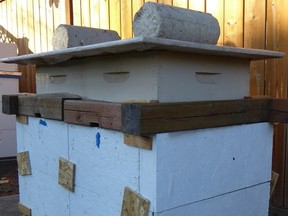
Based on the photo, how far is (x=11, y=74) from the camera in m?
3.94

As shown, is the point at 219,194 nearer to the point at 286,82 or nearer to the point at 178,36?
the point at 178,36

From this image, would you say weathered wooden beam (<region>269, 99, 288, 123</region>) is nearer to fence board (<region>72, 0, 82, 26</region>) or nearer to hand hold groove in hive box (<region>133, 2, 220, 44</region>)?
hand hold groove in hive box (<region>133, 2, 220, 44</region>)

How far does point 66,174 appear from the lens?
1.49m

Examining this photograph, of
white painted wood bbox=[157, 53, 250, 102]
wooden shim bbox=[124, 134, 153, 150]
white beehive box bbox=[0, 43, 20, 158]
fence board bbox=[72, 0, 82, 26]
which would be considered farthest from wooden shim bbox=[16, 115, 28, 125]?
white beehive box bbox=[0, 43, 20, 158]

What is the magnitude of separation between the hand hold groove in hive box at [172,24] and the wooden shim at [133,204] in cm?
56

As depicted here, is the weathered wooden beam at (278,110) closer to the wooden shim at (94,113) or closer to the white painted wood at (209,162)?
the white painted wood at (209,162)

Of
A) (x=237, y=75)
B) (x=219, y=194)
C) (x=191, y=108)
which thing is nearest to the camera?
(x=191, y=108)

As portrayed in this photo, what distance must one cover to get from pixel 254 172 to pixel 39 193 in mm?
1076

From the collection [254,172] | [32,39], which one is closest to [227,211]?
[254,172]

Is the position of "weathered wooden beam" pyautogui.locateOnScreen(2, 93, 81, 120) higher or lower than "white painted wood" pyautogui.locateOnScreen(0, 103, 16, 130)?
higher

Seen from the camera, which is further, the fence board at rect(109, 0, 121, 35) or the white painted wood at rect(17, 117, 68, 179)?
the fence board at rect(109, 0, 121, 35)

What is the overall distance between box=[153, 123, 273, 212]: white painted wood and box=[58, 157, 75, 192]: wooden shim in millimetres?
498

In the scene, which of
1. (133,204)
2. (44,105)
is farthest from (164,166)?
(44,105)

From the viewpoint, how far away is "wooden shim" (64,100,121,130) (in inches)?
47.3
